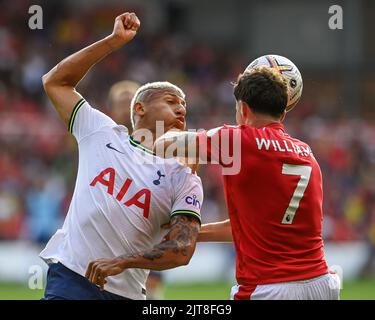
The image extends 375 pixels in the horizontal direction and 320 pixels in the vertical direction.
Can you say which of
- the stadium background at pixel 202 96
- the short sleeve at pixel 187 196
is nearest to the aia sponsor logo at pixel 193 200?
the short sleeve at pixel 187 196

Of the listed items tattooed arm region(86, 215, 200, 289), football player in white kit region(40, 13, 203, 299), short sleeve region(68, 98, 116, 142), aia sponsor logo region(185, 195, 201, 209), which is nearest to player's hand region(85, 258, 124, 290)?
tattooed arm region(86, 215, 200, 289)

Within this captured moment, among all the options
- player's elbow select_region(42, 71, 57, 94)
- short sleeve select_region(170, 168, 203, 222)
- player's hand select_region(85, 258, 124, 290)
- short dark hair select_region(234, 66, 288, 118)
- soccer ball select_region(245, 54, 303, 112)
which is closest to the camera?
player's hand select_region(85, 258, 124, 290)

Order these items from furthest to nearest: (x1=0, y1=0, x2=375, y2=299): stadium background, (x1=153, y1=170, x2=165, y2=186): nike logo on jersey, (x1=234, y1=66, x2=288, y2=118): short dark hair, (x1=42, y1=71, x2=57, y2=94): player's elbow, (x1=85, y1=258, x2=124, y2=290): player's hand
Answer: (x1=0, y1=0, x2=375, y2=299): stadium background
(x1=42, y1=71, x2=57, y2=94): player's elbow
(x1=153, y1=170, x2=165, y2=186): nike logo on jersey
(x1=234, y1=66, x2=288, y2=118): short dark hair
(x1=85, y1=258, x2=124, y2=290): player's hand

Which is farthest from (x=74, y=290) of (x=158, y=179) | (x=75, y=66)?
(x=75, y=66)

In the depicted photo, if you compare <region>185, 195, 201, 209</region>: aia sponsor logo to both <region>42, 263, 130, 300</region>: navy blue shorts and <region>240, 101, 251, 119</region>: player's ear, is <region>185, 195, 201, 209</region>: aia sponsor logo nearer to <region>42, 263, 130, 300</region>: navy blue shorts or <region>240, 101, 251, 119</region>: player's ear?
<region>240, 101, 251, 119</region>: player's ear

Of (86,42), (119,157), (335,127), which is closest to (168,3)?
(86,42)

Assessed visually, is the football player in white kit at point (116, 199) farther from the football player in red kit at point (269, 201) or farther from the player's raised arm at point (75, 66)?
the football player in red kit at point (269, 201)

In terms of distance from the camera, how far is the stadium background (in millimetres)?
16969

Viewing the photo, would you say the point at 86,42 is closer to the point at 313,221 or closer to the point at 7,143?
the point at 7,143

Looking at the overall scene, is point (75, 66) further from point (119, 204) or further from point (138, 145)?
point (119, 204)

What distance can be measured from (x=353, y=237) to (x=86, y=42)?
9072mm

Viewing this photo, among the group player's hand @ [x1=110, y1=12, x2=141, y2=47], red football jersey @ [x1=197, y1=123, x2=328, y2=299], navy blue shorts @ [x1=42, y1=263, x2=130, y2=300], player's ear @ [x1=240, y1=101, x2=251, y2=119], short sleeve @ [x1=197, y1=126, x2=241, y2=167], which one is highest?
player's hand @ [x1=110, y1=12, x2=141, y2=47]

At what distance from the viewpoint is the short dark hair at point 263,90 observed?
521 cm

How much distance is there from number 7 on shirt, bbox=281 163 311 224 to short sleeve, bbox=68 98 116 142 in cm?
128
